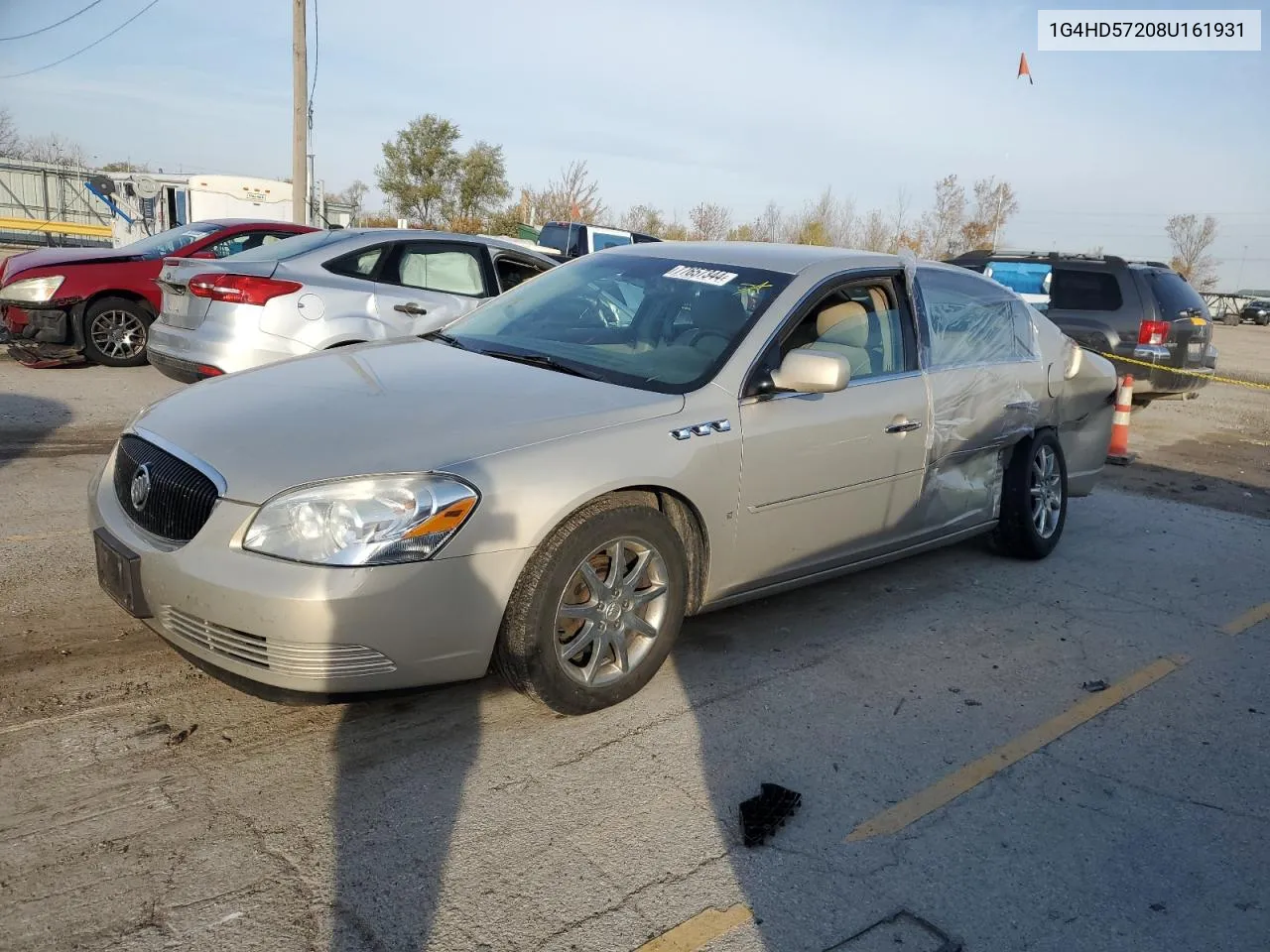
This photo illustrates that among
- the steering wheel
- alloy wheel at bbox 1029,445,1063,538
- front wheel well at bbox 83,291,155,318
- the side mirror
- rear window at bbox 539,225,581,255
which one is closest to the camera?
the side mirror

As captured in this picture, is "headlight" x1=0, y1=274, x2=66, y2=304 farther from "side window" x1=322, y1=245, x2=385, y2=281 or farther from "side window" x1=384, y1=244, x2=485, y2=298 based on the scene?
"side window" x1=384, y1=244, x2=485, y2=298

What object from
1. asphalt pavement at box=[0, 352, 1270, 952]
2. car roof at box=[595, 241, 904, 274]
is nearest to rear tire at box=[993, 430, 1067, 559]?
asphalt pavement at box=[0, 352, 1270, 952]

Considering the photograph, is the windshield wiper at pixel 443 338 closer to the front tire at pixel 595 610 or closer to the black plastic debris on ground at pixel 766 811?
the front tire at pixel 595 610

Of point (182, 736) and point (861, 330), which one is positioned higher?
point (861, 330)

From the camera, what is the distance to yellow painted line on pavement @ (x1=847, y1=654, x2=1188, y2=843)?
10.6ft

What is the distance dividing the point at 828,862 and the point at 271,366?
288 cm

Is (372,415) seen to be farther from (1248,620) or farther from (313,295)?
(1248,620)

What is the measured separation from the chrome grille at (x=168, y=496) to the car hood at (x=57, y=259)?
752 cm

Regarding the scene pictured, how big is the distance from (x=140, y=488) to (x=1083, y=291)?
1125cm

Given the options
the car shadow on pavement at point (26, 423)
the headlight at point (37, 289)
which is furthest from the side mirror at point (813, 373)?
the headlight at point (37, 289)

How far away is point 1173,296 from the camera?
12.1 metres

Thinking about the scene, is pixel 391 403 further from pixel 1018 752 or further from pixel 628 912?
pixel 1018 752

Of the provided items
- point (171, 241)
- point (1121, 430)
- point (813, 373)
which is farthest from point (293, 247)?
point (1121, 430)

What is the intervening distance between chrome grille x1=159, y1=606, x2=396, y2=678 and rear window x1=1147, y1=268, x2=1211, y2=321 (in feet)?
36.5
